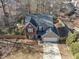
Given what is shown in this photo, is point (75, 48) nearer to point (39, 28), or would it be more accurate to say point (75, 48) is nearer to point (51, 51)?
point (51, 51)

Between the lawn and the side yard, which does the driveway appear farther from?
the lawn

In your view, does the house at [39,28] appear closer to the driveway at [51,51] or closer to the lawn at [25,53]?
the driveway at [51,51]

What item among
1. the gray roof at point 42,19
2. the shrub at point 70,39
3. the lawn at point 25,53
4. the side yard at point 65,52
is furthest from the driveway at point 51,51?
the gray roof at point 42,19

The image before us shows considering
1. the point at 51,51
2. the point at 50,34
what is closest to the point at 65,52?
the point at 51,51

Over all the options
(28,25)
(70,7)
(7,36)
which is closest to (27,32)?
(28,25)

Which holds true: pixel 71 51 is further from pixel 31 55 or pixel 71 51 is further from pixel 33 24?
pixel 33 24

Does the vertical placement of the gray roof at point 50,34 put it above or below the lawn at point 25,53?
above
